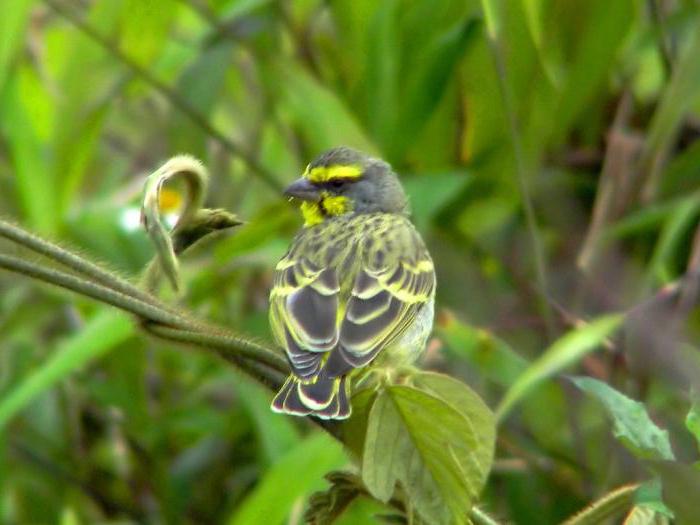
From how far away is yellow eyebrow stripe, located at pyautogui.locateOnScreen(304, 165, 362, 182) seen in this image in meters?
2.87

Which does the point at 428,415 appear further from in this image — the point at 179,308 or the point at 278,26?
the point at 278,26

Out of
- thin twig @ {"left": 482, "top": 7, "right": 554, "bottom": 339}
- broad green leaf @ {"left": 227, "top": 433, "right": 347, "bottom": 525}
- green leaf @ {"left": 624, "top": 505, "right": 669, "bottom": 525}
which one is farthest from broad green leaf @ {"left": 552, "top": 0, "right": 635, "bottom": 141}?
green leaf @ {"left": 624, "top": 505, "right": 669, "bottom": 525}

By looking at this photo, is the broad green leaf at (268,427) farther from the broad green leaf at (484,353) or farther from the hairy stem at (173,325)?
the hairy stem at (173,325)

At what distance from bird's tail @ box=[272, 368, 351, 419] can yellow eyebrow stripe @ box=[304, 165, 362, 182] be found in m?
0.97

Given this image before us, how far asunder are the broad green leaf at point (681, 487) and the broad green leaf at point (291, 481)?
1.16 m

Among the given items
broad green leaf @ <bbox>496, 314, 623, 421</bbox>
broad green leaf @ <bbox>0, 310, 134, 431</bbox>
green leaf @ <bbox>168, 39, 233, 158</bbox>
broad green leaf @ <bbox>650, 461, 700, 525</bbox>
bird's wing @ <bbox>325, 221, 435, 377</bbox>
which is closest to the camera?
broad green leaf @ <bbox>650, 461, 700, 525</bbox>

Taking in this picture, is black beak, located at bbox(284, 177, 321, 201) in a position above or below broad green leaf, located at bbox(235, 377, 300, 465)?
above

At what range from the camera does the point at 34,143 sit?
3.50m

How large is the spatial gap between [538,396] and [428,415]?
6.22 feet

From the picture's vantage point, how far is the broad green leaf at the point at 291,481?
8.41ft

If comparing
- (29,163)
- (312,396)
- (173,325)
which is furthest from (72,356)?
(173,325)

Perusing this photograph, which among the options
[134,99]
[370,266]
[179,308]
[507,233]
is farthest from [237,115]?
[179,308]

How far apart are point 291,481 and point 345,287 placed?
46 centimetres

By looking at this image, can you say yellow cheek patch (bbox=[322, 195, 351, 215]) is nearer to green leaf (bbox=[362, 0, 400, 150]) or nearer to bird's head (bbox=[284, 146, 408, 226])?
bird's head (bbox=[284, 146, 408, 226])
